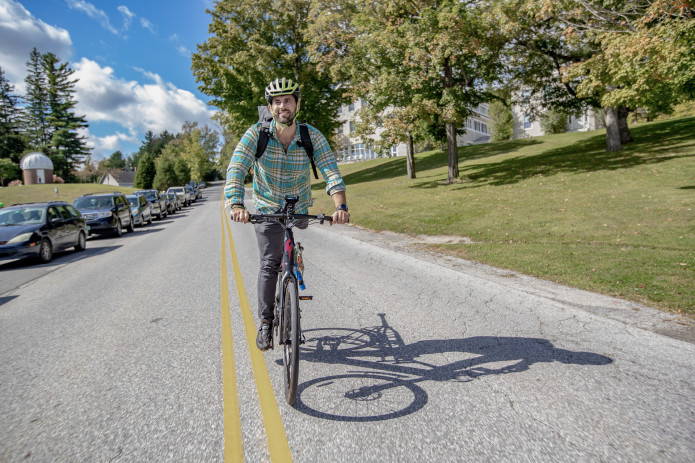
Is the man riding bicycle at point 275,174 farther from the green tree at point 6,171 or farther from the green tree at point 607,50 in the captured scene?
the green tree at point 6,171

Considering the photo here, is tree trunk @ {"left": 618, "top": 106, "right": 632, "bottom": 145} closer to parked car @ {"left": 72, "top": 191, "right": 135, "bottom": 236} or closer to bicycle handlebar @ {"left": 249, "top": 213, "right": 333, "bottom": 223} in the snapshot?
parked car @ {"left": 72, "top": 191, "right": 135, "bottom": 236}

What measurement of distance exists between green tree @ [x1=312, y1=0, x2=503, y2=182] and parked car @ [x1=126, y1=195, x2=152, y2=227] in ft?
42.8

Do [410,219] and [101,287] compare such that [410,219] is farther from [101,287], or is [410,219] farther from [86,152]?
[86,152]

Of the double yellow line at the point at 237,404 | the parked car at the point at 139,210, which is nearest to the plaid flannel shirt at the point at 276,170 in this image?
the double yellow line at the point at 237,404

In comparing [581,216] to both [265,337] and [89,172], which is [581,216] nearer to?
[265,337]

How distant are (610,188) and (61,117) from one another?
9447 centimetres

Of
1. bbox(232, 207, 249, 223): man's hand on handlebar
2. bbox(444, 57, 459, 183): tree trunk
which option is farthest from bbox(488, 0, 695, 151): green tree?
bbox(232, 207, 249, 223): man's hand on handlebar

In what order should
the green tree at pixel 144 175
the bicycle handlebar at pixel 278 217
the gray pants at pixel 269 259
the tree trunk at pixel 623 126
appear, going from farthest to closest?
the green tree at pixel 144 175 → the tree trunk at pixel 623 126 → the gray pants at pixel 269 259 → the bicycle handlebar at pixel 278 217

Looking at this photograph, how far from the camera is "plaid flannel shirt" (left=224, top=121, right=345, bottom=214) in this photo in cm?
363

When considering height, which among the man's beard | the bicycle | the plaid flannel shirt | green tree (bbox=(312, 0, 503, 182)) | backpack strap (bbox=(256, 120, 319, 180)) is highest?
green tree (bbox=(312, 0, 503, 182))

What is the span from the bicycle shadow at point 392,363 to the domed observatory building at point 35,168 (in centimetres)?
7120

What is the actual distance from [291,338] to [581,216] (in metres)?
11.0

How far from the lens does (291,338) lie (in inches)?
123

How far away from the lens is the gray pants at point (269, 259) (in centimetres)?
377
